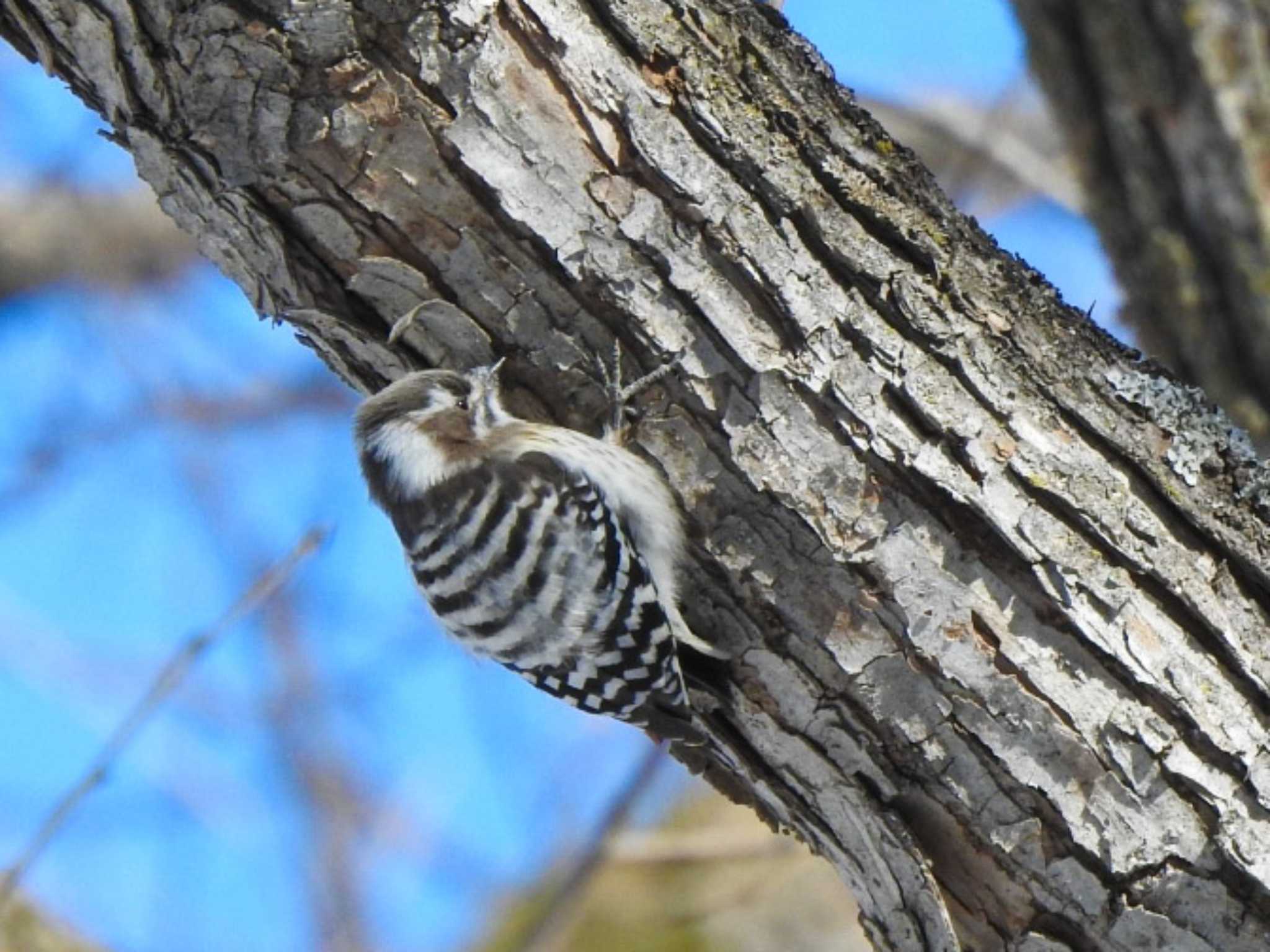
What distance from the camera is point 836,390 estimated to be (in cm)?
286

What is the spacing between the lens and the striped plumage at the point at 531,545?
3.40 meters

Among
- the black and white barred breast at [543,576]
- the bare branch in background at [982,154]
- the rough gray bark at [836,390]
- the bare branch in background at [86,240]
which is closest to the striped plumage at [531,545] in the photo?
the black and white barred breast at [543,576]

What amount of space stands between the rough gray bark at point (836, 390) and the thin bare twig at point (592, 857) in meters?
1.21

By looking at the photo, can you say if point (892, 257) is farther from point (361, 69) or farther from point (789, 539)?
point (361, 69)

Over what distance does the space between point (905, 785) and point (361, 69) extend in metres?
1.81

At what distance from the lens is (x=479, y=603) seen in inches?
148

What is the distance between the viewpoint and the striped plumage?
11.2 feet

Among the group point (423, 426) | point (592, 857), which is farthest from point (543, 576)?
point (592, 857)

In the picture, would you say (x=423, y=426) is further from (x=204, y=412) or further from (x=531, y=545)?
(x=204, y=412)

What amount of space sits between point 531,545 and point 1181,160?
2.18 m

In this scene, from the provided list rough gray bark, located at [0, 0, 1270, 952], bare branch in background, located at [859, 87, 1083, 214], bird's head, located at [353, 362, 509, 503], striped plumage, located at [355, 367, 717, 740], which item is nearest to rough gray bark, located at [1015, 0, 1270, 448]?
bare branch in background, located at [859, 87, 1083, 214]

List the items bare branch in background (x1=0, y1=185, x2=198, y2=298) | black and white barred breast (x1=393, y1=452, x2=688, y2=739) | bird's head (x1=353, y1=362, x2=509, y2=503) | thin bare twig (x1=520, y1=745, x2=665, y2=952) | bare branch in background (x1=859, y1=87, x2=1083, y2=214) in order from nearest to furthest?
bird's head (x1=353, y1=362, x2=509, y2=503) < black and white barred breast (x1=393, y1=452, x2=688, y2=739) < thin bare twig (x1=520, y1=745, x2=665, y2=952) < bare branch in background (x1=859, y1=87, x2=1083, y2=214) < bare branch in background (x1=0, y1=185, x2=198, y2=298)

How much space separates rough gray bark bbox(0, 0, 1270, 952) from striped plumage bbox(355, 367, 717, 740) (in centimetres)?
43

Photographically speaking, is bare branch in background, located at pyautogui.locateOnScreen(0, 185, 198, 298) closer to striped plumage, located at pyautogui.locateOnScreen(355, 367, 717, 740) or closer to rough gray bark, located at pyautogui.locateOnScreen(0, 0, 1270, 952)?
striped plumage, located at pyautogui.locateOnScreen(355, 367, 717, 740)
